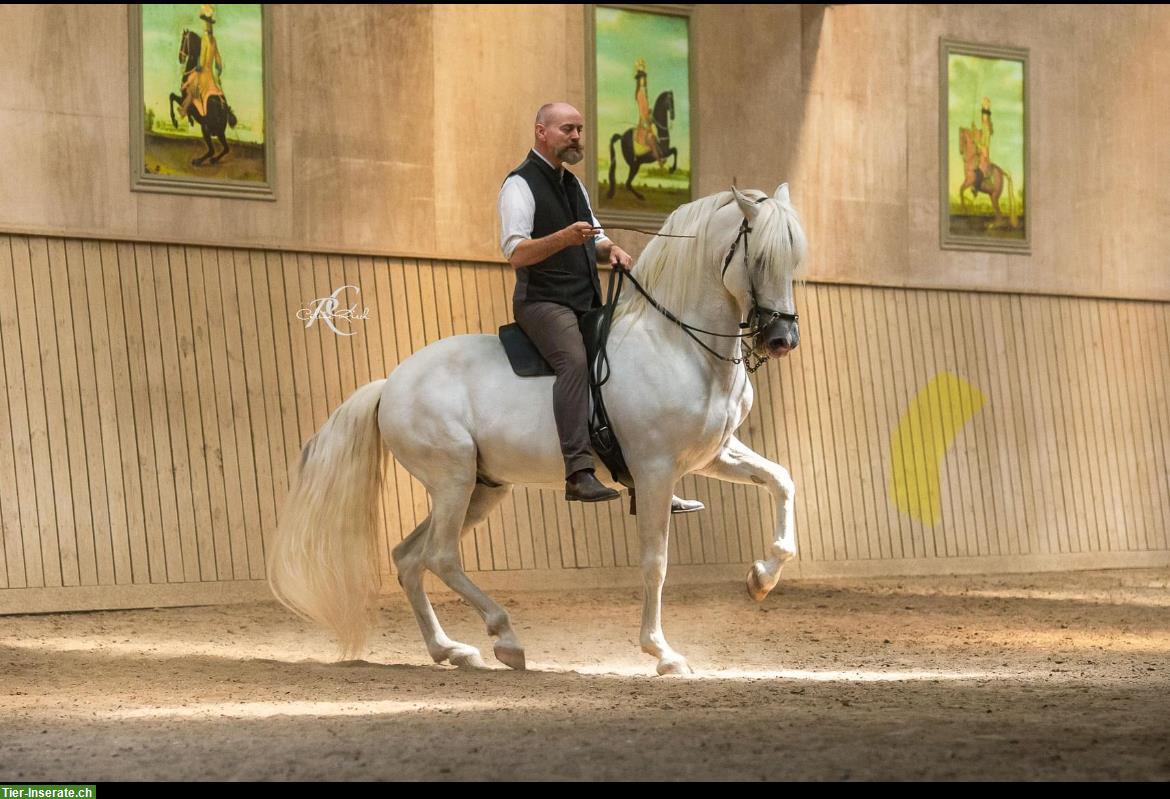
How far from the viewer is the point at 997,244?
11422 millimetres

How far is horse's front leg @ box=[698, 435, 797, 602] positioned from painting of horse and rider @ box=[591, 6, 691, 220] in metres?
4.33

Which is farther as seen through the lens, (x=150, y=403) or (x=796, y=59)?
(x=796, y=59)

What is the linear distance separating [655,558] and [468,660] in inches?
36.7

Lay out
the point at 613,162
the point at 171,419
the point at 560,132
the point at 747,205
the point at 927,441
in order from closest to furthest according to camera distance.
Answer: the point at 747,205
the point at 560,132
the point at 171,419
the point at 613,162
the point at 927,441

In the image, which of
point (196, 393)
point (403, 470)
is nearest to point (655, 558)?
point (403, 470)

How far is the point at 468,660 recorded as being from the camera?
5902 millimetres

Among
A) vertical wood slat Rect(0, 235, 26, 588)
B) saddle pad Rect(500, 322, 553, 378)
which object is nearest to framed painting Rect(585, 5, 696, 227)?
vertical wood slat Rect(0, 235, 26, 588)

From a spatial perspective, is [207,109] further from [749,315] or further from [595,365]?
[749,315]

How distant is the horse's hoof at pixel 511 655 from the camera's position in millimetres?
5695

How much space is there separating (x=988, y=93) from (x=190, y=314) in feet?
22.2

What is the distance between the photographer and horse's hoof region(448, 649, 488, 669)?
19.3 ft

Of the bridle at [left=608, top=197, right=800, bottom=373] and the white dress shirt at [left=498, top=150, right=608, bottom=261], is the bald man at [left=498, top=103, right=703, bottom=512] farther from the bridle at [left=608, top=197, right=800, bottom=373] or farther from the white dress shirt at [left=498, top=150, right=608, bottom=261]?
the bridle at [left=608, top=197, right=800, bottom=373]

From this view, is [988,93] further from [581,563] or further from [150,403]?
[150,403]

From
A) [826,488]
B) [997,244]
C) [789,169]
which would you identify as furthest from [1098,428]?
[789,169]
